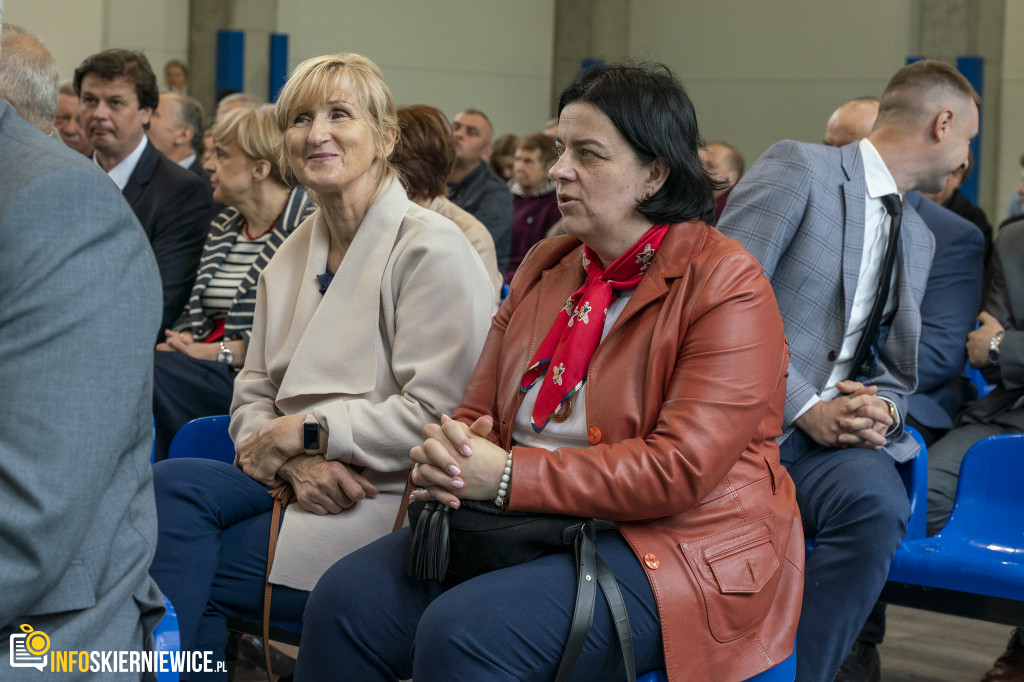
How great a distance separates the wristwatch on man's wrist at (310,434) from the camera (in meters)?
2.23

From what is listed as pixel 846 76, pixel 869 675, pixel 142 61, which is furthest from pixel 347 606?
pixel 846 76

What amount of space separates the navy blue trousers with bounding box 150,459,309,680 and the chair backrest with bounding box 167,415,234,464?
0.41 meters

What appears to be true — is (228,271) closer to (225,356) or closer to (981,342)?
(225,356)

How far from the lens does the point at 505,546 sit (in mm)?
1808

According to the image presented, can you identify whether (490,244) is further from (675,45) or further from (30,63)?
(675,45)

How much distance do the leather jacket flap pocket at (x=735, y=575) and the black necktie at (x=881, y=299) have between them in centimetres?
104

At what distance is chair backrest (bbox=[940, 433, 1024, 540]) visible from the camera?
264cm

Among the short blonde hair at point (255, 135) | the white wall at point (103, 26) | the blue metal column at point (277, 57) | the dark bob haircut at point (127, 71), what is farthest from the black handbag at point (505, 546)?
the blue metal column at point (277, 57)

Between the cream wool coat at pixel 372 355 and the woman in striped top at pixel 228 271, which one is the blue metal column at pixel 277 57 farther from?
the cream wool coat at pixel 372 355

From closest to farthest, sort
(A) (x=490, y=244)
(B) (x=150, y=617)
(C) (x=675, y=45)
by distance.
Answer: (B) (x=150, y=617) < (A) (x=490, y=244) < (C) (x=675, y=45)

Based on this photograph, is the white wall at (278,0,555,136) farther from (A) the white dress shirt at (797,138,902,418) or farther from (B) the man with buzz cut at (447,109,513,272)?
(A) the white dress shirt at (797,138,902,418)

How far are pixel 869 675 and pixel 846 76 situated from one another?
7.98m

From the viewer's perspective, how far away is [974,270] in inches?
124

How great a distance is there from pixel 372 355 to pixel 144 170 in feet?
7.22
